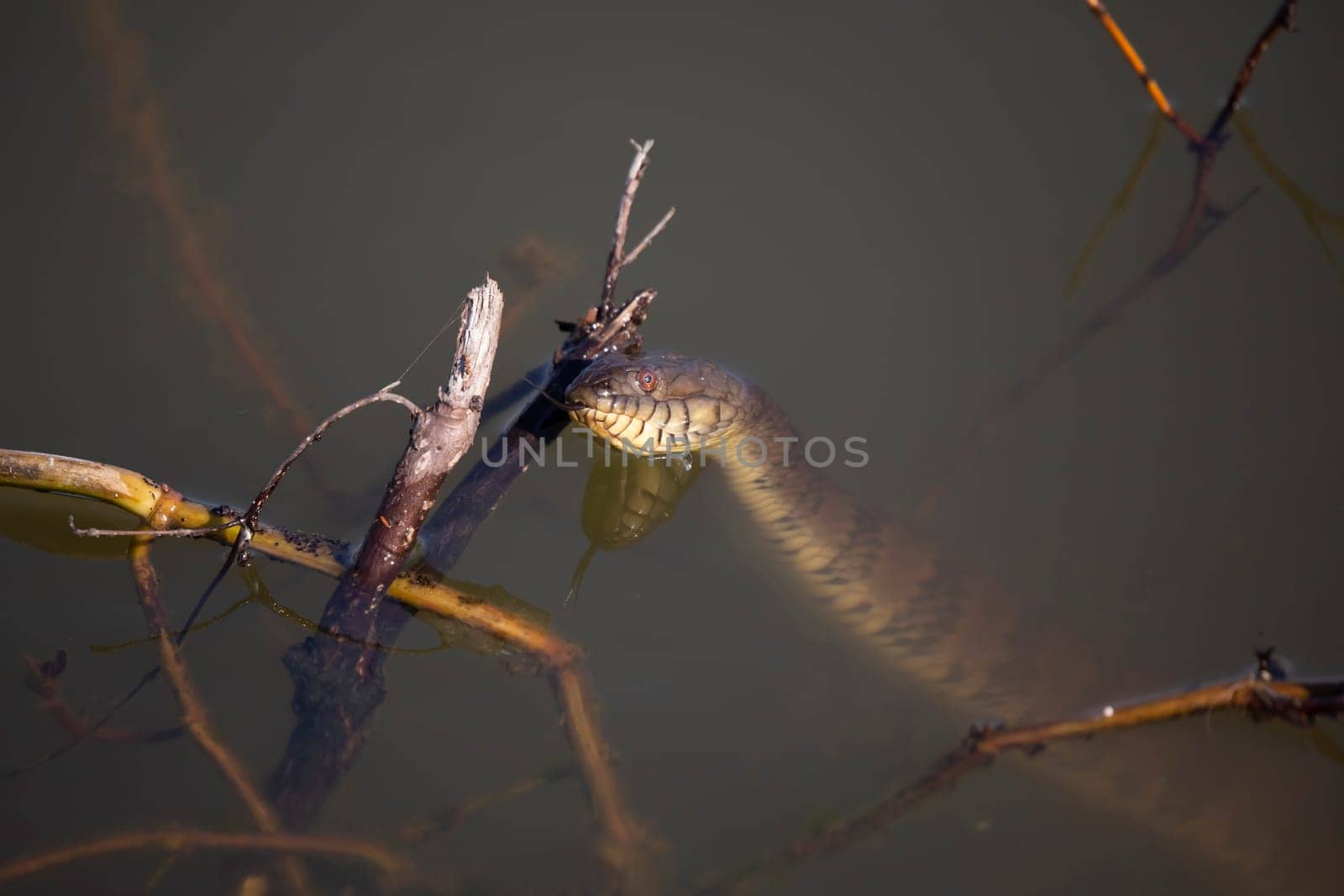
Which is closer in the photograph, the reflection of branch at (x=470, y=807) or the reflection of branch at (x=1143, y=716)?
the reflection of branch at (x=1143, y=716)

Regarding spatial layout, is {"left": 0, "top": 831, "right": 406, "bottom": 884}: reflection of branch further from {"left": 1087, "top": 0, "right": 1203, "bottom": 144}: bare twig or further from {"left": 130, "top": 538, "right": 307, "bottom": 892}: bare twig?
{"left": 1087, "top": 0, "right": 1203, "bottom": 144}: bare twig

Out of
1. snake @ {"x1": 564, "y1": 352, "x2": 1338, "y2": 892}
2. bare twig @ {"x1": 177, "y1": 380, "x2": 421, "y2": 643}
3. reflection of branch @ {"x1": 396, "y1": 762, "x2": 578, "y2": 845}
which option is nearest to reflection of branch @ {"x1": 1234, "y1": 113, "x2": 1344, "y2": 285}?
snake @ {"x1": 564, "y1": 352, "x2": 1338, "y2": 892}

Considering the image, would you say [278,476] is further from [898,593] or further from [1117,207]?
[1117,207]

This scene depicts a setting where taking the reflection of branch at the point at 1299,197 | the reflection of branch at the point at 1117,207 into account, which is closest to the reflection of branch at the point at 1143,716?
the reflection of branch at the point at 1117,207

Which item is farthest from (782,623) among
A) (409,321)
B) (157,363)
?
(157,363)

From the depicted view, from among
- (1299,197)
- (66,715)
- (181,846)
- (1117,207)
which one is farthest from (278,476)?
(1299,197)

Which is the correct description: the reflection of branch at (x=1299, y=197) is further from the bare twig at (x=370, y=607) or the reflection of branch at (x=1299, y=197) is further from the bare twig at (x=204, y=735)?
the bare twig at (x=204, y=735)

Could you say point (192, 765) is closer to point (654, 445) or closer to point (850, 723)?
point (654, 445)
